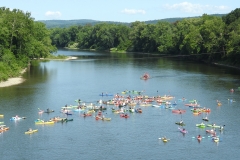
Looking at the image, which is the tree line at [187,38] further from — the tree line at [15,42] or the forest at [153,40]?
the tree line at [15,42]

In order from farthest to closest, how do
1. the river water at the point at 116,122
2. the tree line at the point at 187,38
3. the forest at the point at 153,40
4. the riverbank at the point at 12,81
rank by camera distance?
the tree line at the point at 187,38 < the forest at the point at 153,40 < the riverbank at the point at 12,81 < the river water at the point at 116,122

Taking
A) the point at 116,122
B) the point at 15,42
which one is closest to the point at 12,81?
the point at 15,42

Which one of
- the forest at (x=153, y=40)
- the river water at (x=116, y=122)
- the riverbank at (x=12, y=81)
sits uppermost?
the forest at (x=153, y=40)

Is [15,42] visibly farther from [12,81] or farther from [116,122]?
[116,122]

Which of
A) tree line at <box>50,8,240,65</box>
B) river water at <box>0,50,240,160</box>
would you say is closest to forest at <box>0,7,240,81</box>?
tree line at <box>50,8,240,65</box>

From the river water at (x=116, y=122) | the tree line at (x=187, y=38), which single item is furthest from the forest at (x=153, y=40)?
the river water at (x=116, y=122)

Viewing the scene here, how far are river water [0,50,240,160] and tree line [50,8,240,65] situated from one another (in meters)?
25.0

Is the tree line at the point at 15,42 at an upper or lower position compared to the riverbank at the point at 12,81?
upper

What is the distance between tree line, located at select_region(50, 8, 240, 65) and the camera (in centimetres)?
11188

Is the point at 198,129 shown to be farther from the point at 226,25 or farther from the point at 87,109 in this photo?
the point at 226,25

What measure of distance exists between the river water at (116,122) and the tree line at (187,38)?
2495 cm

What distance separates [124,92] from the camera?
69.1 metres

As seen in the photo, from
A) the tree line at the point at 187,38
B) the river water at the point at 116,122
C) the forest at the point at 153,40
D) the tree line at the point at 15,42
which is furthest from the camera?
the tree line at the point at 187,38

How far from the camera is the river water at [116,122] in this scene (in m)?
40.1
